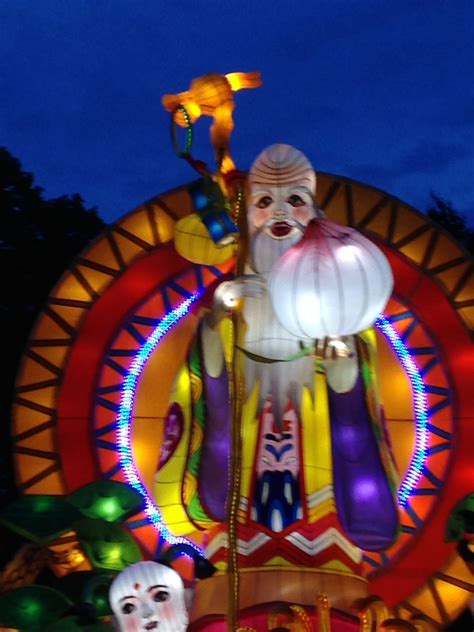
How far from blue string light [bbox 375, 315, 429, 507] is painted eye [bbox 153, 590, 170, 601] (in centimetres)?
174

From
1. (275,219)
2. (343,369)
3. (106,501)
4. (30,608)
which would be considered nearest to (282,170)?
(275,219)

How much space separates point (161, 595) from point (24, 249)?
593 centimetres

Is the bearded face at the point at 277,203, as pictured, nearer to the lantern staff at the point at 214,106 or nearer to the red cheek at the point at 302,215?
the red cheek at the point at 302,215

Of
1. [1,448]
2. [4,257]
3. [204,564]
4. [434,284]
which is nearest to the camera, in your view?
[204,564]

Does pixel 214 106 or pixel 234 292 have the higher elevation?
pixel 214 106

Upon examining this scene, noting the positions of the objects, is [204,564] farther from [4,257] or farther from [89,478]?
[4,257]

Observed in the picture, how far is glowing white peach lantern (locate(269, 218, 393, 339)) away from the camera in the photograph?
5023 millimetres

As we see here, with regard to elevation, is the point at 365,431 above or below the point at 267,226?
below

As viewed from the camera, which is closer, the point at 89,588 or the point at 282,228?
the point at 89,588

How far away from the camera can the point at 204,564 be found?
18.9 ft

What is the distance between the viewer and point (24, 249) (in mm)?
10617

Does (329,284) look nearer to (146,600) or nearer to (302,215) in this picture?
(302,215)

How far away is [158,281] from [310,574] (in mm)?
2195

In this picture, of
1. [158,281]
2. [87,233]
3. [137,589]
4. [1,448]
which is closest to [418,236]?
[158,281]
